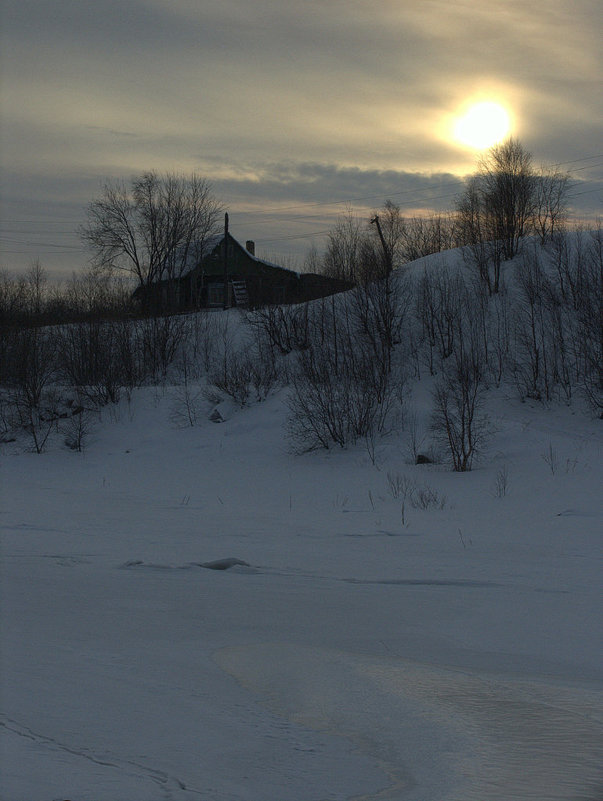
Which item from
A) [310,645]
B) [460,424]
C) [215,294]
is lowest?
[310,645]

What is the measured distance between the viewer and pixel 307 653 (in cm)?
659

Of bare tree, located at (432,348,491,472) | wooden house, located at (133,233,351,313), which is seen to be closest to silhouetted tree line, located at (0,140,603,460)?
bare tree, located at (432,348,491,472)

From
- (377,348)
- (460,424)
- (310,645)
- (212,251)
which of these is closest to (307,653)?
(310,645)

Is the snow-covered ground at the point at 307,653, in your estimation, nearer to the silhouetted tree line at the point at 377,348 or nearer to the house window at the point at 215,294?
the silhouetted tree line at the point at 377,348

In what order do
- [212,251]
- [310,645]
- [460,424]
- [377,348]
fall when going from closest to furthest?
1. [310,645]
2. [460,424]
3. [377,348]
4. [212,251]

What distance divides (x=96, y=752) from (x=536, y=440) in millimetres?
20271

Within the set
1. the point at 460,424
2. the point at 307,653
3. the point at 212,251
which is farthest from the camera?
the point at 212,251

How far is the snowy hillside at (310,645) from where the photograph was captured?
13.5 feet

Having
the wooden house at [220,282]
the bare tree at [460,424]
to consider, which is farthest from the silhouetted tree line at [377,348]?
the wooden house at [220,282]

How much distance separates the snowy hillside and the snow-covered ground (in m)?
0.02

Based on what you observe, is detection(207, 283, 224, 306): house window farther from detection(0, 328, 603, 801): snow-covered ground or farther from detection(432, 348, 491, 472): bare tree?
detection(0, 328, 603, 801): snow-covered ground

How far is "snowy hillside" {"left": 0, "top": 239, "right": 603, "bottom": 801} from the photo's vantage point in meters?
4.12

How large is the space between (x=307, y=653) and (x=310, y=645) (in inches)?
12.1

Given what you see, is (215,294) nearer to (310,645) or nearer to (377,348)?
(377,348)
